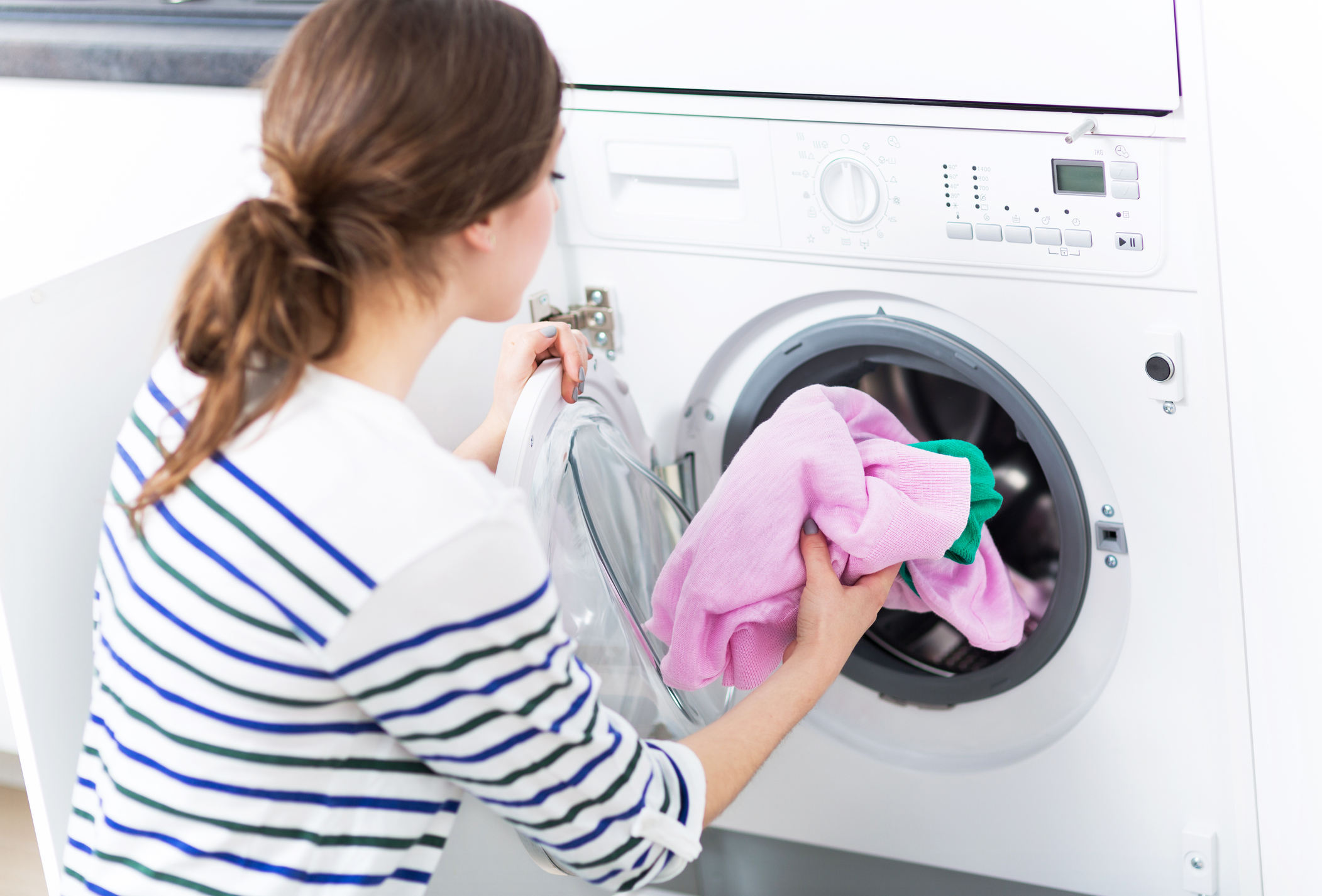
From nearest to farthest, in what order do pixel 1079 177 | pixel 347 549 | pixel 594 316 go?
pixel 347 549 → pixel 1079 177 → pixel 594 316

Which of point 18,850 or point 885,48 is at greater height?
point 885,48

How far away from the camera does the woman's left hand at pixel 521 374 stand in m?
1.11

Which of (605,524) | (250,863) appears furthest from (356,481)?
(605,524)

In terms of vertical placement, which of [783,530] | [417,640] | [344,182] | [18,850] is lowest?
[18,850]

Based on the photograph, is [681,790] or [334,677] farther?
[681,790]

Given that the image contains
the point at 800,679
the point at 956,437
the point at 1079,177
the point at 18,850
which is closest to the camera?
the point at 800,679

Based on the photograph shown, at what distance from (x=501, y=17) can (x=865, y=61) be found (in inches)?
19.2

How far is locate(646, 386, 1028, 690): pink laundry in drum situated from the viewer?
1104 millimetres

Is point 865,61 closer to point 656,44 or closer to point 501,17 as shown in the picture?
point 656,44

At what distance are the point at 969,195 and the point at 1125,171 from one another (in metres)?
0.14

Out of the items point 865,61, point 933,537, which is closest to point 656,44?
point 865,61

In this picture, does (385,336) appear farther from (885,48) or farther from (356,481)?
(885,48)

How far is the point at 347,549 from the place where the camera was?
0.65 metres

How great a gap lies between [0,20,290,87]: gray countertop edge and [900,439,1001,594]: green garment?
86cm
